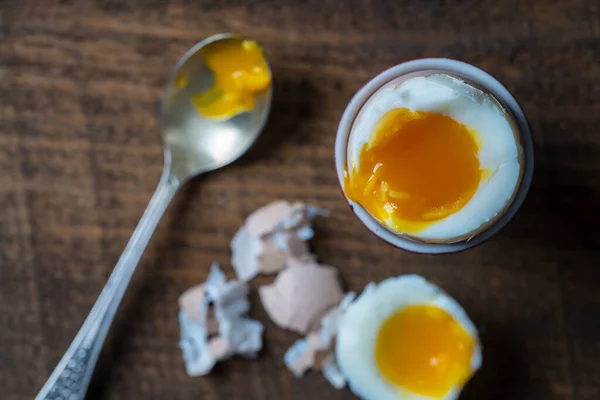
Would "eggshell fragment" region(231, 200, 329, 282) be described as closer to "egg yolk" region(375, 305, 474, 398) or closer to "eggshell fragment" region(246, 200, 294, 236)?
"eggshell fragment" region(246, 200, 294, 236)

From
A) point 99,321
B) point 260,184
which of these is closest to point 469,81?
point 260,184

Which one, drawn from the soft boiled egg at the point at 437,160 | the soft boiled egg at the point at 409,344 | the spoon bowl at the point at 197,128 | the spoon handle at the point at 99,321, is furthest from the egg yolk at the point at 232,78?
the soft boiled egg at the point at 409,344

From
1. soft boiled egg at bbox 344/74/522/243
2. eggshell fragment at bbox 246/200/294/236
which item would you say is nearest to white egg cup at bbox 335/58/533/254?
soft boiled egg at bbox 344/74/522/243

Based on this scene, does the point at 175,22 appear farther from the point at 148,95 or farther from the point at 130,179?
the point at 130,179

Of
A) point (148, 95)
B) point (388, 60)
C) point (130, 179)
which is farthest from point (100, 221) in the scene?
point (388, 60)

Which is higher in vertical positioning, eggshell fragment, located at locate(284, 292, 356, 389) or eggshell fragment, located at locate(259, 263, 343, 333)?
eggshell fragment, located at locate(259, 263, 343, 333)

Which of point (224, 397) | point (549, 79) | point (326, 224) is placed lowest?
point (224, 397)
